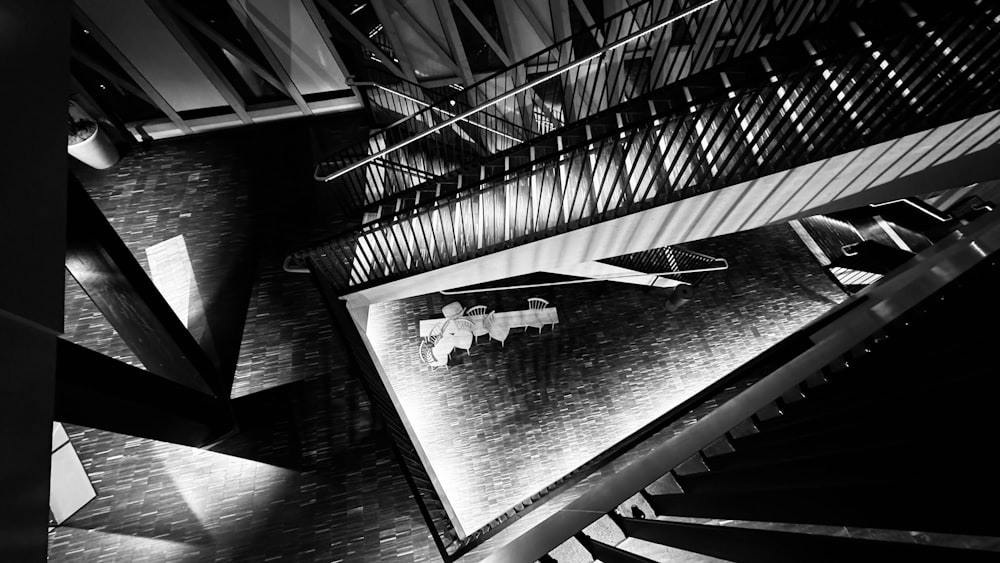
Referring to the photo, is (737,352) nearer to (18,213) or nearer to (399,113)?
(399,113)

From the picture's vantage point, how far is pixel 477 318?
7996 mm

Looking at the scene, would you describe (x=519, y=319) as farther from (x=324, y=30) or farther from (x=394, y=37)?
(x=324, y=30)

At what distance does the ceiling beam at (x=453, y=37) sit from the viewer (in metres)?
7.50

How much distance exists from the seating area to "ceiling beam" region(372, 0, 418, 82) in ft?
13.8

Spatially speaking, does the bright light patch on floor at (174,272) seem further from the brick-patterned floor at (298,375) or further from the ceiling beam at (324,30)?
the ceiling beam at (324,30)

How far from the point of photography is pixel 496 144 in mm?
8391

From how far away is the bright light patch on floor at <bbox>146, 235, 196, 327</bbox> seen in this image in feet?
20.4

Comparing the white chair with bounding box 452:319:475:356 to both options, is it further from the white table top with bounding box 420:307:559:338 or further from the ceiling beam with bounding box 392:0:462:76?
the ceiling beam with bounding box 392:0:462:76

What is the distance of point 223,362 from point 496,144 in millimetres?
5363

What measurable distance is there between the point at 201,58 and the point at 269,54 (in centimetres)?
96

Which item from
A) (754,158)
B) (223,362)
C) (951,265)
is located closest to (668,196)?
(754,158)

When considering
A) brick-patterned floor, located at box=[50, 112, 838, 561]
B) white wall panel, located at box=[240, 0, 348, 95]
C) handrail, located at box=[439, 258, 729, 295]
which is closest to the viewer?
brick-patterned floor, located at box=[50, 112, 838, 561]

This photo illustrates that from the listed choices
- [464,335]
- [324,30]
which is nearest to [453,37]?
[324,30]

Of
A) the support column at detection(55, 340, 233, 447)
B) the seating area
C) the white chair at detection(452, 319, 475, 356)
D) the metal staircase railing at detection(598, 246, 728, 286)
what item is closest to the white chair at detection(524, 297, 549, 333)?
the seating area
